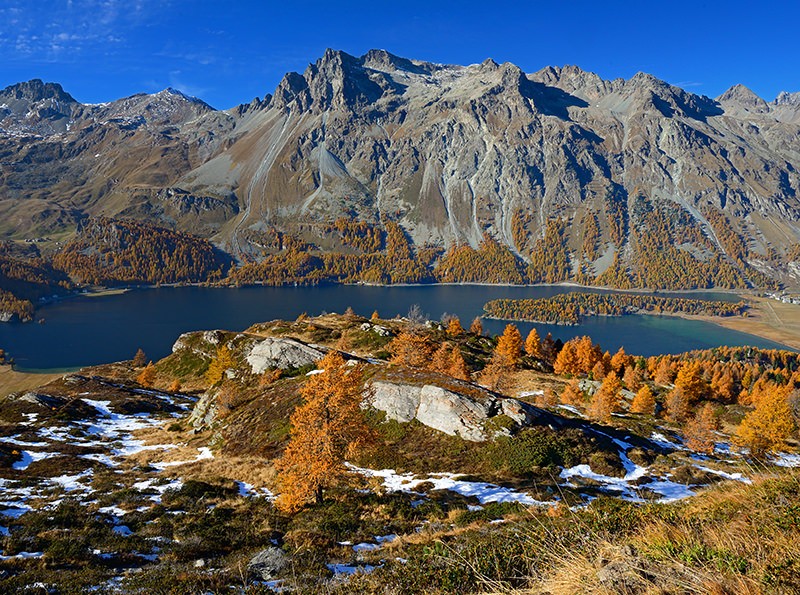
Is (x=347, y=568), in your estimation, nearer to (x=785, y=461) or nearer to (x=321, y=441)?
(x=321, y=441)

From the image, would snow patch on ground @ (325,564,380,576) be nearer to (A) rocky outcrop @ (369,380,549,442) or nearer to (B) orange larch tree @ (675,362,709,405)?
(A) rocky outcrop @ (369,380,549,442)

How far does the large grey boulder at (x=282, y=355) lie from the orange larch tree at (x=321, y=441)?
3646 centimetres

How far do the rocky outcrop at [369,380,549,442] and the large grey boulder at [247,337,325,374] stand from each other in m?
26.6

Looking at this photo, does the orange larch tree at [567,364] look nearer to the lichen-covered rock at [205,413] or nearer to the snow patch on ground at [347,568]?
the lichen-covered rock at [205,413]

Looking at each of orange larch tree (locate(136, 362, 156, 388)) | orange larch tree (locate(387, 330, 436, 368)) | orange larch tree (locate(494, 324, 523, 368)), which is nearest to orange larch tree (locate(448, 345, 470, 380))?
orange larch tree (locate(387, 330, 436, 368))

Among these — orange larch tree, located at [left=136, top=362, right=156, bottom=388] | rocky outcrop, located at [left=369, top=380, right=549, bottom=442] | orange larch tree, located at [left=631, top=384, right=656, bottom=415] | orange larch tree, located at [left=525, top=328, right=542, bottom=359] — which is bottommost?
orange larch tree, located at [left=136, top=362, right=156, bottom=388]

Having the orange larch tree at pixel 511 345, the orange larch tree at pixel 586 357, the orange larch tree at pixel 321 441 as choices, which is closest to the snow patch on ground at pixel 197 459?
the orange larch tree at pixel 321 441

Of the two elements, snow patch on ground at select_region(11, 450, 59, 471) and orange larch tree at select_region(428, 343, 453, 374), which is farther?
orange larch tree at select_region(428, 343, 453, 374)

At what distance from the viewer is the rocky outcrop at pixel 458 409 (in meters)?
37.2

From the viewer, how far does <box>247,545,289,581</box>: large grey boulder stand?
14755 millimetres

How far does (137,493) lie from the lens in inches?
1223

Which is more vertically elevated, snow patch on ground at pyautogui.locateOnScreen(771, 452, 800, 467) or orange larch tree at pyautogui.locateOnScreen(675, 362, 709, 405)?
snow patch on ground at pyautogui.locateOnScreen(771, 452, 800, 467)

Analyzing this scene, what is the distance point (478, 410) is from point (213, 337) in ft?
232

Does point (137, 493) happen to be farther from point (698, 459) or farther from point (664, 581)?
point (698, 459)
